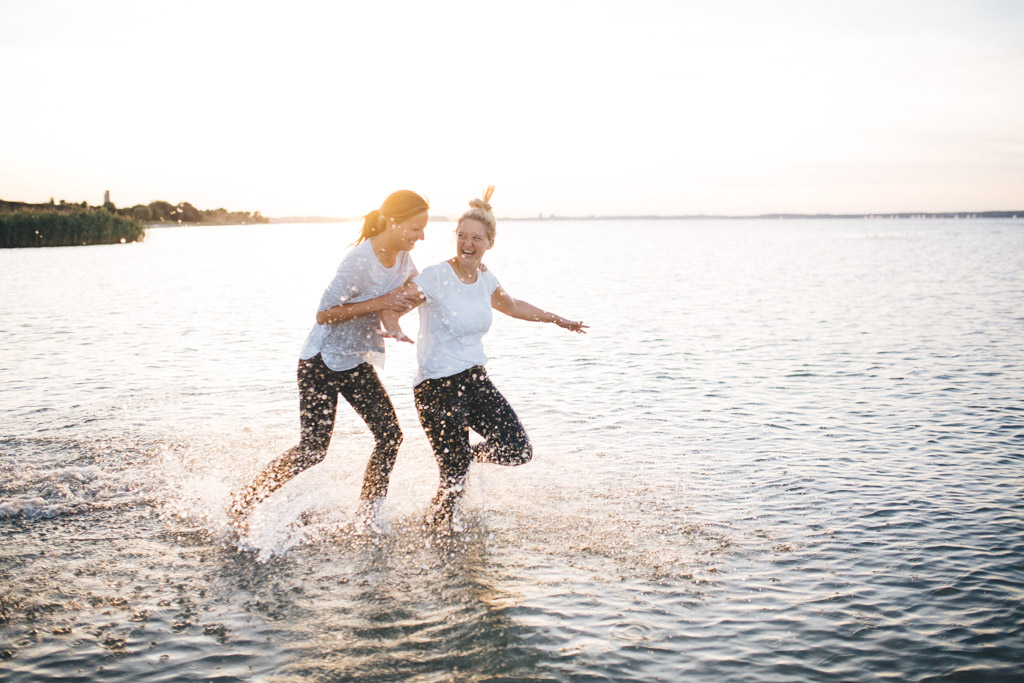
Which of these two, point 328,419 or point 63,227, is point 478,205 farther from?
point 63,227

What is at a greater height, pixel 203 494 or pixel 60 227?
pixel 60 227

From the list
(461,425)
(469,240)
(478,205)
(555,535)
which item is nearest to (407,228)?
(469,240)

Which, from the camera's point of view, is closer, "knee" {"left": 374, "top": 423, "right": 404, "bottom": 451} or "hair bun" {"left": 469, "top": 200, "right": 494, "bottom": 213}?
"hair bun" {"left": 469, "top": 200, "right": 494, "bottom": 213}

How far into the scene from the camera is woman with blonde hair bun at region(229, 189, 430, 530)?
213 inches

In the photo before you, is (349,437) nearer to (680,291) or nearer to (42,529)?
(42,529)

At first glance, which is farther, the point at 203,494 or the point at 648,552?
the point at 203,494

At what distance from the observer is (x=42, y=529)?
6242 millimetres

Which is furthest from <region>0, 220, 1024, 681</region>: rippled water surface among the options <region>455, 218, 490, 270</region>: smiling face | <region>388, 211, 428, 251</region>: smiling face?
<region>388, 211, 428, 251</region>: smiling face

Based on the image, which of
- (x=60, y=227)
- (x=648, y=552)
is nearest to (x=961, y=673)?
(x=648, y=552)

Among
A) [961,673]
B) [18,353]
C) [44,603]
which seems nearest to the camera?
[961,673]

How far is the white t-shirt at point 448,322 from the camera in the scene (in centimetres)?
555

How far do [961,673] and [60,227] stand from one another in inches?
3050

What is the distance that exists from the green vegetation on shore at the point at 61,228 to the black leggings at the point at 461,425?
6961cm

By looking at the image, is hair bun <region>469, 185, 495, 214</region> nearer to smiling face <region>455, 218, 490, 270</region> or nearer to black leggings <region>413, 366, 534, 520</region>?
smiling face <region>455, 218, 490, 270</region>
